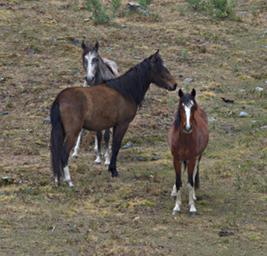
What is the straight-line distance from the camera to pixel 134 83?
11227mm

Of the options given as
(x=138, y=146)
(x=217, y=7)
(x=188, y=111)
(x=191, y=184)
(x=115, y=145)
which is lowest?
(x=217, y=7)

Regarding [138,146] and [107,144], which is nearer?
[107,144]

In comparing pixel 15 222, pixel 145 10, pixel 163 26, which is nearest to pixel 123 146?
pixel 15 222

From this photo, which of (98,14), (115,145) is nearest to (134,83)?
(115,145)

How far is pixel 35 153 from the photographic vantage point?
11.9 metres

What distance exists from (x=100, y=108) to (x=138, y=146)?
2.14m

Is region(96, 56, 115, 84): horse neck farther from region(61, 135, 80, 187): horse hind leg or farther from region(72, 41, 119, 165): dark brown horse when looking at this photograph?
region(61, 135, 80, 187): horse hind leg

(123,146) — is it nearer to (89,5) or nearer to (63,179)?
(63,179)

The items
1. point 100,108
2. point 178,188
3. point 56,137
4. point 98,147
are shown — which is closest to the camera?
point 178,188

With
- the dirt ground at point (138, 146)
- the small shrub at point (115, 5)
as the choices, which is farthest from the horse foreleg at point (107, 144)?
the small shrub at point (115, 5)

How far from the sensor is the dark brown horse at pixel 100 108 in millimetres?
10273

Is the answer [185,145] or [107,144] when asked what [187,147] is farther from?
[107,144]

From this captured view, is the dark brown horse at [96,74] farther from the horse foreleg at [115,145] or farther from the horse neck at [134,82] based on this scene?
the horse neck at [134,82]

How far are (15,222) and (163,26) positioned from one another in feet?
45.5
